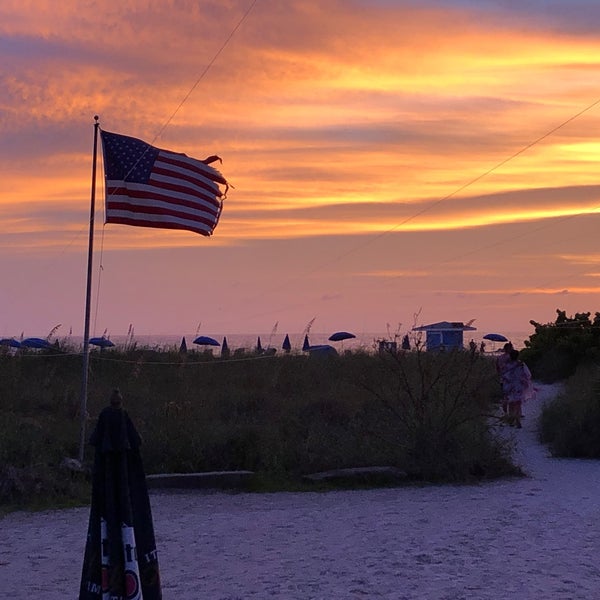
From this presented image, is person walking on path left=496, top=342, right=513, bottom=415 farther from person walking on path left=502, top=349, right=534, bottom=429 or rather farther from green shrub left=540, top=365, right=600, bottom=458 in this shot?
green shrub left=540, top=365, right=600, bottom=458

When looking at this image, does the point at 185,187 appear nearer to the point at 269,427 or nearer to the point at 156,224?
the point at 156,224

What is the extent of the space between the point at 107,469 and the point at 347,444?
28.6 feet

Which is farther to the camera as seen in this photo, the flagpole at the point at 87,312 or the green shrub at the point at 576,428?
the green shrub at the point at 576,428

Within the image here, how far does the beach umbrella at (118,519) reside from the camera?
21.6ft

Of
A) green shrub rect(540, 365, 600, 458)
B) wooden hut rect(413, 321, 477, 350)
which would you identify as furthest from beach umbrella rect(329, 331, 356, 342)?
green shrub rect(540, 365, 600, 458)

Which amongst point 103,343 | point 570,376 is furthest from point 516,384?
point 103,343

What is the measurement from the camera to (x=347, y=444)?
1502 centimetres

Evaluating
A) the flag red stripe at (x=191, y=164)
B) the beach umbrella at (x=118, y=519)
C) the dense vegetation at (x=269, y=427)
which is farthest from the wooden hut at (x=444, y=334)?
the beach umbrella at (x=118, y=519)

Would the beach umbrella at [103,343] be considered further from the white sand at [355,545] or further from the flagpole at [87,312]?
the white sand at [355,545]

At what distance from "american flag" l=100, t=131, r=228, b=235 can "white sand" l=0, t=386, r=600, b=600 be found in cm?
427

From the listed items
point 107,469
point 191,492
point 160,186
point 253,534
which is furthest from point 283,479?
point 107,469

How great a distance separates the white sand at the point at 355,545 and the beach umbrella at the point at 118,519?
1.10 m

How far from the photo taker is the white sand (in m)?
7.97

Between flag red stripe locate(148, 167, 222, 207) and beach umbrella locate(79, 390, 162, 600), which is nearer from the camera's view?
beach umbrella locate(79, 390, 162, 600)
